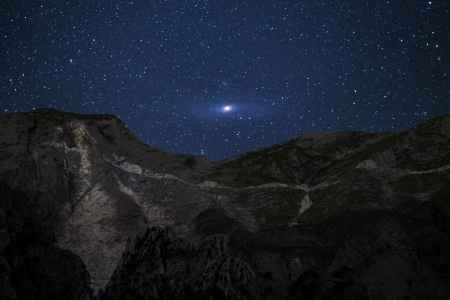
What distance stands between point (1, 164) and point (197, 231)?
246ft

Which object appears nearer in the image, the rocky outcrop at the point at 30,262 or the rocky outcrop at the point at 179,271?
the rocky outcrop at the point at 30,262

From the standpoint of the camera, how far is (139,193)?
191250mm

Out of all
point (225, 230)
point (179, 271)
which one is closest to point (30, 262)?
point (179, 271)

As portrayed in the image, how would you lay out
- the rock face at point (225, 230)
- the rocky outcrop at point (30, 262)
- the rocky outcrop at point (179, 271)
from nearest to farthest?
the rocky outcrop at point (30, 262)
the rock face at point (225, 230)
the rocky outcrop at point (179, 271)

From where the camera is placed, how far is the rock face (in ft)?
443

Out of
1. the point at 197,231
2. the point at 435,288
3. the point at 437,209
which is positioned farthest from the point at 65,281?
the point at 437,209

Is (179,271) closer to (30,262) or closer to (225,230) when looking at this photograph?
(225,230)

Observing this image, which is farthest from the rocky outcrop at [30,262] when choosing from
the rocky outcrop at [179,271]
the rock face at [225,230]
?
the rocky outcrop at [179,271]

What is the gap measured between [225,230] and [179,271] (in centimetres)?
3020

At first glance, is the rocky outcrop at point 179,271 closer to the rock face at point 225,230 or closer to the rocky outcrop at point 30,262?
the rock face at point 225,230

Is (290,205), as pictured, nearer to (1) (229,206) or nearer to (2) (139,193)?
(1) (229,206)

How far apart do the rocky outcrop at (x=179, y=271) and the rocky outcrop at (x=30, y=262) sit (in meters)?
13.4

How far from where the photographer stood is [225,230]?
17162cm

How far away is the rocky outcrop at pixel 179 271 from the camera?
446ft
